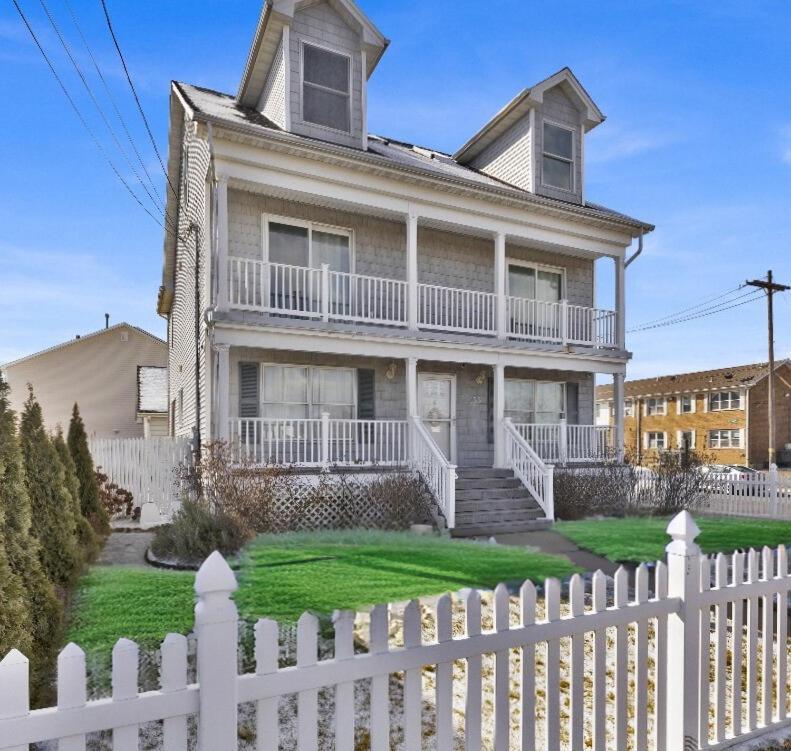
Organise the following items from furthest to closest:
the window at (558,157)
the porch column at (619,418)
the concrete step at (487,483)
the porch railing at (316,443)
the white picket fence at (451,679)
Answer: the window at (558,157)
the porch column at (619,418)
the concrete step at (487,483)
the porch railing at (316,443)
the white picket fence at (451,679)

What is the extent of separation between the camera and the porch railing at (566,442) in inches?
589

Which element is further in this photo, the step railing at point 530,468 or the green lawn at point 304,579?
the step railing at point 530,468

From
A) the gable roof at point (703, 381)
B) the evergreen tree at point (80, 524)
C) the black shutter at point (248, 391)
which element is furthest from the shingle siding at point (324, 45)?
the gable roof at point (703, 381)

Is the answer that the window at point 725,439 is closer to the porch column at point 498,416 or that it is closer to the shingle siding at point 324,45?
the porch column at point 498,416

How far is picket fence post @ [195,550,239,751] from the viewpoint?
207 cm

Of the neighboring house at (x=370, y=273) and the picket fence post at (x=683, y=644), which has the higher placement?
the neighboring house at (x=370, y=273)

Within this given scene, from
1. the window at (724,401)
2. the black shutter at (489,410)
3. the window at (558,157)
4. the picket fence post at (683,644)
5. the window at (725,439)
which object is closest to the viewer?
the picket fence post at (683,644)

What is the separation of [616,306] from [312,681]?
15803 mm

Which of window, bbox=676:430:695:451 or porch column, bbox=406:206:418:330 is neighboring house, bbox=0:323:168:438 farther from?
window, bbox=676:430:695:451

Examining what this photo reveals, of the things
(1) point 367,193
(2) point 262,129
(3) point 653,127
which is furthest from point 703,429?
(2) point 262,129

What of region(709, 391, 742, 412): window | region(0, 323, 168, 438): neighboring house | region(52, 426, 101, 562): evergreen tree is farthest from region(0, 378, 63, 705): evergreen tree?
region(709, 391, 742, 412): window

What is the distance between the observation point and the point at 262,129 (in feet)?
38.0

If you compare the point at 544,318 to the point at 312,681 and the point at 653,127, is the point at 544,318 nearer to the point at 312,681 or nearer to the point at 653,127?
the point at 653,127

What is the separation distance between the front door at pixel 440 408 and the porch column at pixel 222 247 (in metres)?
5.58
